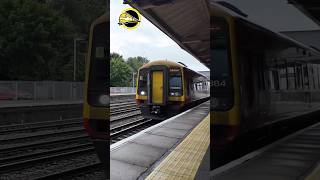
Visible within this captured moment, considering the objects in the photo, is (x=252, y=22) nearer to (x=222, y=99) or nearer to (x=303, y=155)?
(x=222, y=99)

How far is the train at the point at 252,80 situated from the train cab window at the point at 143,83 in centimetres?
77

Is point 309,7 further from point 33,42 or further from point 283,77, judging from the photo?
point 33,42

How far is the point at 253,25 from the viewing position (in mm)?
2221

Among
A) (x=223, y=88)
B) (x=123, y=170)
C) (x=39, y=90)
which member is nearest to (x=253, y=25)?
(x=223, y=88)

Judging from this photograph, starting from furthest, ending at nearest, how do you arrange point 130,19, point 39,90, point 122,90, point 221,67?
point 39,90 < point 122,90 < point 130,19 < point 221,67

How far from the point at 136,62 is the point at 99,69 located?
0.95ft

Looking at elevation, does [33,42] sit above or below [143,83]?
above

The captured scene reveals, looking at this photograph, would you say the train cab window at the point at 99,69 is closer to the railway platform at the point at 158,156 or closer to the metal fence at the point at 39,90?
the railway platform at the point at 158,156

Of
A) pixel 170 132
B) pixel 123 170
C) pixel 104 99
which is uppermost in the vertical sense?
pixel 104 99

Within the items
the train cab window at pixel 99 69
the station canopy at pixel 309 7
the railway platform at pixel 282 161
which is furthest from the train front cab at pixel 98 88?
the station canopy at pixel 309 7

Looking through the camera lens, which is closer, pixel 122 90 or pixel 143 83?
pixel 122 90

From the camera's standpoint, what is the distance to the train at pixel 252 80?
80.7 inches

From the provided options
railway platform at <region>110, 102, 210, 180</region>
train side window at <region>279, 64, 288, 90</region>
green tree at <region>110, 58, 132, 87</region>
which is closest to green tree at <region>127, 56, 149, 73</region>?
green tree at <region>110, 58, 132, 87</region>

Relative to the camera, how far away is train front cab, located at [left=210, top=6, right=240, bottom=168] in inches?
80.2
